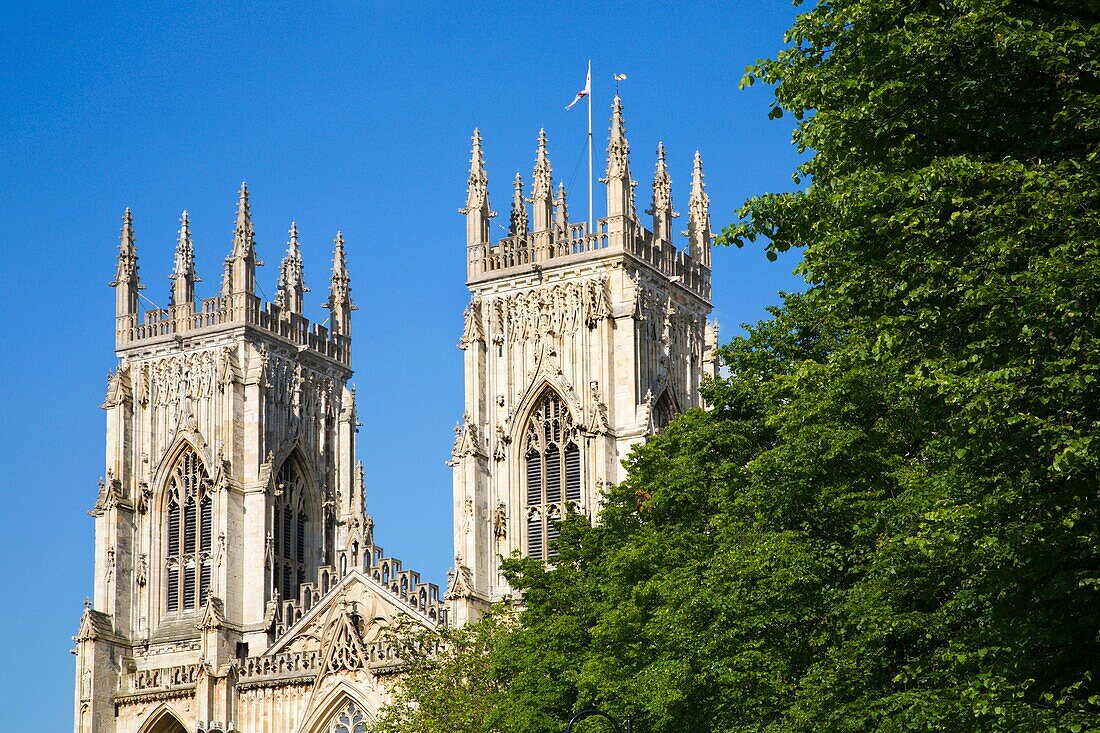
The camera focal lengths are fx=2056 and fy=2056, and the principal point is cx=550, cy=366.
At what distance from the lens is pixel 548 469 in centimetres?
5869

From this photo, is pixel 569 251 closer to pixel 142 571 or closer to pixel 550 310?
pixel 550 310

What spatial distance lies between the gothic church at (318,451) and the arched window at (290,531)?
0.10 meters

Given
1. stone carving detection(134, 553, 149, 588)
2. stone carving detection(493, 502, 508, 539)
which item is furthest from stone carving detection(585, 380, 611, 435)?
stone carving detection(134, 553, 149, 588)

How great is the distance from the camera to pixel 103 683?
63.7 metres

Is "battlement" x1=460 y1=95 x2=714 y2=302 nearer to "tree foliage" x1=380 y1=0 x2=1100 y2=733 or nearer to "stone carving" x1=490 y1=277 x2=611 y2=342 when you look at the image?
"stone carving" x1=490 y1=277 x2=611 y2=342

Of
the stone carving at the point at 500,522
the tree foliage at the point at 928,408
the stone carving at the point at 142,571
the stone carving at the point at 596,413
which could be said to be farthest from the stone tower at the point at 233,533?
the tree foliage at the point at 928,408

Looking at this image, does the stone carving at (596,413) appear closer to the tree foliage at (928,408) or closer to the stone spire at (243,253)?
the stone spire at (243,253)

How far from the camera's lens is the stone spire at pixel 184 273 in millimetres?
67625

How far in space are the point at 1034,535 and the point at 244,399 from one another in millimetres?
47356

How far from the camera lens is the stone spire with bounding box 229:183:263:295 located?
66.8 metres

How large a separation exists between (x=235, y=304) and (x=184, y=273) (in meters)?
2.89

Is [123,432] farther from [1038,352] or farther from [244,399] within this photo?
[1038,352]

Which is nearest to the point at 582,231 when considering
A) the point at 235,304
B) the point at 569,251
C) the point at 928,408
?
the point at 569,251

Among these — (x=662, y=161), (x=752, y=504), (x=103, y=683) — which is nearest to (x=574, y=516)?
(x=752, y=504)
